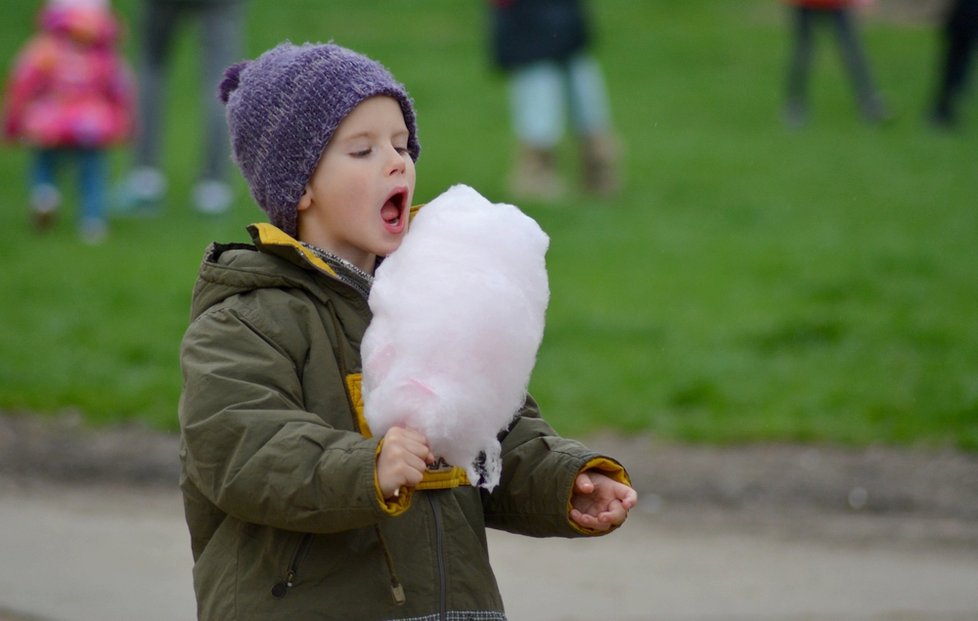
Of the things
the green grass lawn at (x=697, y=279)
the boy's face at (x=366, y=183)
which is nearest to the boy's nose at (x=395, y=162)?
the boy's face at (x=366, y=183)

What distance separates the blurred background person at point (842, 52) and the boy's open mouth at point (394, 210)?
32.4 ft

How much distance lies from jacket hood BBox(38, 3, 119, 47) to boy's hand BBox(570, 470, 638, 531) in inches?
263

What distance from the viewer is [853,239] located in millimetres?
8125

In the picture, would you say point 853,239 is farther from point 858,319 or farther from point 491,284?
point 491,284

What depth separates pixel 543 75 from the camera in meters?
8.95

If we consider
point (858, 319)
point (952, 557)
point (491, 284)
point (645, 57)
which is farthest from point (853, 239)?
point (645, 57)

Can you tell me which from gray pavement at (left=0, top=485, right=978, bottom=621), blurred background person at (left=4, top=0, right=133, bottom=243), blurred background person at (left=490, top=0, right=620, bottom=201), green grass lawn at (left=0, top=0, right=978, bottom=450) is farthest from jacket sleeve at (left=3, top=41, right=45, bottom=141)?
gray pavement at (left=0, top=485, right=978, bottom=621)

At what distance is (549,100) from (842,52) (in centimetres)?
436

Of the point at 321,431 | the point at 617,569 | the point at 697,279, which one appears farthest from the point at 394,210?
the point at 697,279

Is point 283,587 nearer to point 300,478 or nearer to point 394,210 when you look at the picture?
point 300,478

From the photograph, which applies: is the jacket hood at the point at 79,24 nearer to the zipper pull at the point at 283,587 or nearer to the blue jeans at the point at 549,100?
the blue jeans at the point at 549,100

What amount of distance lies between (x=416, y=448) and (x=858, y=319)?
481 cm

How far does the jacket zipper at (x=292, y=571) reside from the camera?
233 cm

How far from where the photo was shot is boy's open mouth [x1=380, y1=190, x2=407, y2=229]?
2.49 meters
